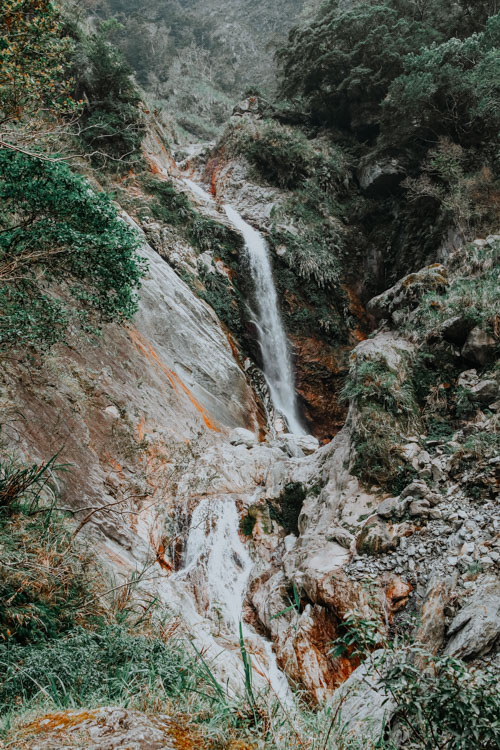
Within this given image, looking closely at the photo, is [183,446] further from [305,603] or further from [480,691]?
[480,691]

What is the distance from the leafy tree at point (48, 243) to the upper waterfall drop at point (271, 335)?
34.9ft

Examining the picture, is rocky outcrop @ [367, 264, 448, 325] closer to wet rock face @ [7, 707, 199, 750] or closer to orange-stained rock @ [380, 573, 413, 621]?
orange-stained rock @ [380, 573, 413, 621]

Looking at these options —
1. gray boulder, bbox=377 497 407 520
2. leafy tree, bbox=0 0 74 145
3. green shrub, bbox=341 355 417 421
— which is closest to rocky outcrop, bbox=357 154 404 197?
green shrub, bbox=341 355 417 421

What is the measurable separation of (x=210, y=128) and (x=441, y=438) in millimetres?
35310

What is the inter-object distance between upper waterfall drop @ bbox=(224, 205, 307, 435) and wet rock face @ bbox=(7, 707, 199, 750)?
1361 cm

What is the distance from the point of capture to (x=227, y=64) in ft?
133

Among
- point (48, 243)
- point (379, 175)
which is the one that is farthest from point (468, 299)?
point (379, 175)

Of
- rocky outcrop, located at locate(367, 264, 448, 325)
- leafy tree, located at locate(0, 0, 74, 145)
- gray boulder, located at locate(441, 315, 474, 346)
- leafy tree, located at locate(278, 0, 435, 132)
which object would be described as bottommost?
gray boulder, located at locate(441, 315, 474, 346)

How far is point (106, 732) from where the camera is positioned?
1601mm

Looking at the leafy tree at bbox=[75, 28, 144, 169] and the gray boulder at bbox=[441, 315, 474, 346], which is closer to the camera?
the gray boulder at bbox=[441, 315, 474, 346]

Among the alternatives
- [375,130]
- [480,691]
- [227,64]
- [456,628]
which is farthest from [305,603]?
[227,64]

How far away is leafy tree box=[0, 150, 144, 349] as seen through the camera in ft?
16.2

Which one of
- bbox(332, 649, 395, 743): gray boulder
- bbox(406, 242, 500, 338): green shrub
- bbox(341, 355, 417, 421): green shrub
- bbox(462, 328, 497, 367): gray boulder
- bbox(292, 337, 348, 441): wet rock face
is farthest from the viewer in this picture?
bbox(292, 337, 348, 441): wet rock face

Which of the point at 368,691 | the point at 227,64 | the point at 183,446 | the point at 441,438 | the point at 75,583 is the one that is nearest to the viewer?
the point at 368,691
